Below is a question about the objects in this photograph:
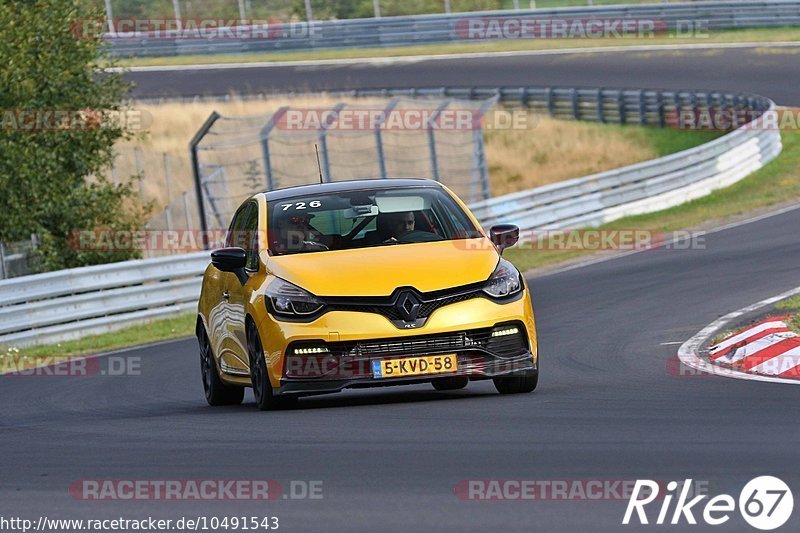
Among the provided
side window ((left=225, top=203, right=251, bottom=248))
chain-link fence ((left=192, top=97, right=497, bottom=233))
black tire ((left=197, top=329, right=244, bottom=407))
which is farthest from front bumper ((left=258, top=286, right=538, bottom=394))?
chain-link fence ((left=192, top=97, right=497, bottom=233))

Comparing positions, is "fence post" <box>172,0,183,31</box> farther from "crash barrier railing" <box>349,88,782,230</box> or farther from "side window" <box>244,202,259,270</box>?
"side window" <box>244,202,259,270</box>

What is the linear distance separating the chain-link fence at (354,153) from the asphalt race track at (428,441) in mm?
12736

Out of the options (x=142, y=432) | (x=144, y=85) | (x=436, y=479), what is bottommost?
(x=144, y=85)

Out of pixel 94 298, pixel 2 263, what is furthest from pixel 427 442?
pixel 2 263

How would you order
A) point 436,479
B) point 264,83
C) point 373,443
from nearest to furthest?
point 436,479, point 373,443, point 264,83

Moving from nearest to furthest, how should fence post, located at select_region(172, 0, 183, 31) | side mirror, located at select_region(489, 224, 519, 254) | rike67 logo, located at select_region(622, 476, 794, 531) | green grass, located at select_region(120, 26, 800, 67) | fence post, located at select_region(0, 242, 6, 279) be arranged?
rike67 logo, located at select_region(622, 476, 794, 531), side mirror, located at select_region(489, 224, 519, 254), fence post, located at select_region(0, 242, 6, 279), green grass, located at select_region(120, 26, 800, 67), fence post, located at select_region(172, 0, 183, 31)

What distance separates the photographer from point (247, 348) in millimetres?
10344

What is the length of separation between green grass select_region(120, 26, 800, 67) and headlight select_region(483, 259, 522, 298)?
3809cm

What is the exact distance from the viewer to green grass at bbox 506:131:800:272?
77.4ft

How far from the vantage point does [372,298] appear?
9484 mm

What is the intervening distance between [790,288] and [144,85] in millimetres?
37947

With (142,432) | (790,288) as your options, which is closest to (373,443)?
(142,432)

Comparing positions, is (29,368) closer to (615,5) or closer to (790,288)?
(790,288)

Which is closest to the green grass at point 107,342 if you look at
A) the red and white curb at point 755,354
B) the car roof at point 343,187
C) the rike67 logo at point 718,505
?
the car roof at point 343,187
